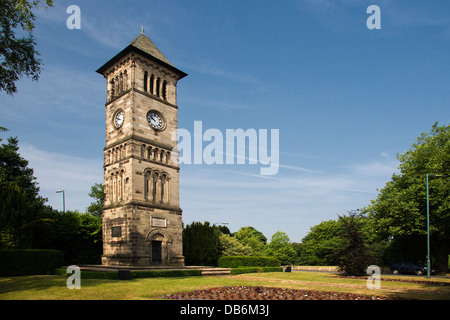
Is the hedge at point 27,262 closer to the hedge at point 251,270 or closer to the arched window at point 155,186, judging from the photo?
the arched window at point 155,186

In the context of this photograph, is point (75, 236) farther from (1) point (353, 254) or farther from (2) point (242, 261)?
(1) point (353, 254)

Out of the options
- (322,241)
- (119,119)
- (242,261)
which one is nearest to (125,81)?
(119,119)

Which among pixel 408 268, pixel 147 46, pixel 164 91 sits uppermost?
pixel 147 46

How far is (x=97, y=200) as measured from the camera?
5409cm

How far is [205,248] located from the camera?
41.6m

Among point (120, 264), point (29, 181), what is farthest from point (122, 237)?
point (29, 181)

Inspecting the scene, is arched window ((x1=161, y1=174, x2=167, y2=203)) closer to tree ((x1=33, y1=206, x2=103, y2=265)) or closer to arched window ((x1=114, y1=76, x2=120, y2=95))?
tree ((x1=33, y1=206, x2=103, y2=265))

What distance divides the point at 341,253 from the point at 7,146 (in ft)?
136

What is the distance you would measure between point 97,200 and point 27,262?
3014 centimetres

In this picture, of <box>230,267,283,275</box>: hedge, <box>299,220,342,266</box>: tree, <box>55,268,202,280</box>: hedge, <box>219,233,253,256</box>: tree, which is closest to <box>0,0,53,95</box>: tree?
<box>55,268,202,280</box>: hedge

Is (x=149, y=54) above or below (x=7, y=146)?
above

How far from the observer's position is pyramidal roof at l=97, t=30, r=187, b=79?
36.5 meters

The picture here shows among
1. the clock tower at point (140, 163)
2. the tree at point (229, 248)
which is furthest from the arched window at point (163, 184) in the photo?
the tree at point (229, 248)
